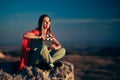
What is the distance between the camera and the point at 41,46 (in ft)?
29.1

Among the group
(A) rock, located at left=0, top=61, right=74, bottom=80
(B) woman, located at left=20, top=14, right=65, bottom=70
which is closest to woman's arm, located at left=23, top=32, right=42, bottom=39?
(B) woman, located at left=20, top=14, right=65, bottom=70

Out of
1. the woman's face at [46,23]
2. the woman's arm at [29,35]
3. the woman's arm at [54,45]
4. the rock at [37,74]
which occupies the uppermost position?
the woman's face at [46,23]

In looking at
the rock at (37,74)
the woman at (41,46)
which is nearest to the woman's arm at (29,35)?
the woman at (41,46)

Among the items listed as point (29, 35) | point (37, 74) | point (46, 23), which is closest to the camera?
point (29, 35)

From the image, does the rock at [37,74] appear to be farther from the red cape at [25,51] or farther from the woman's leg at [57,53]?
the woman's leg at [57,53]

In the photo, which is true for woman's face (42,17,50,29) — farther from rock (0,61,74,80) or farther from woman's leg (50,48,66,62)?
rock (0,61,74,80)

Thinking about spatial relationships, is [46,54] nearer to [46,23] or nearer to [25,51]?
[25,51]

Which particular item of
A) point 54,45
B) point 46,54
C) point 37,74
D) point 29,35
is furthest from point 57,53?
point 29,35

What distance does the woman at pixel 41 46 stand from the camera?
29.1 feet

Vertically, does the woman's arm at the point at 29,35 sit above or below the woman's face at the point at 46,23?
below

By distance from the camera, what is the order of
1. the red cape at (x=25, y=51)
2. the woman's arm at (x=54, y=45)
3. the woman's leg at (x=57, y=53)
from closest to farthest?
the red cape at (x=25, y=51), the woman's arm at (x=54, y=45), the woman's leg at (x=57, y=53)

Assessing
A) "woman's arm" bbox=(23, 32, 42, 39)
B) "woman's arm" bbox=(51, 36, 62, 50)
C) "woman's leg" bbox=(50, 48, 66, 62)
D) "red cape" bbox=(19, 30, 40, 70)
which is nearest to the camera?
"woman's arm" bbox=(23, 32, 42, 39)

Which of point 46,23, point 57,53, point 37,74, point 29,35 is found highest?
point 46,23

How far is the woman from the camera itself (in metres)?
8.88
